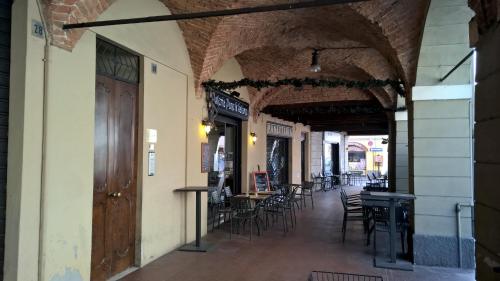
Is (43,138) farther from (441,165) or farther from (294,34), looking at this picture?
(294,34)

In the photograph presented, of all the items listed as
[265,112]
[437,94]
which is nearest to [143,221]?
[437,94]

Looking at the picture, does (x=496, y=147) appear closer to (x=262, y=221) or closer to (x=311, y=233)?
(x=311, y=233)

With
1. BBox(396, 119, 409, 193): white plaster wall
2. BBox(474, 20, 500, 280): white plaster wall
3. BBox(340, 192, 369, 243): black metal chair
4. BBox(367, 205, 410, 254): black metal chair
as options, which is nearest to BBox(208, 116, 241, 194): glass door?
BBox(340, 192, 369, 243): black metal chair

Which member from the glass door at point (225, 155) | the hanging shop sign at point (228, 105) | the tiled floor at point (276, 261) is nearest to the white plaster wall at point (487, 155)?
the tiled floor at point (276, 261)

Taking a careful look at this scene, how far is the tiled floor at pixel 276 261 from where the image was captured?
445 centimetres

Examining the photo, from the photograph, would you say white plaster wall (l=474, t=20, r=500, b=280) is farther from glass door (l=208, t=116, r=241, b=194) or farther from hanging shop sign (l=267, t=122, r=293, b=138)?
hanging shop sign (l=267, t=122, r=293, b=138)

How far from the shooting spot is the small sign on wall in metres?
3.14

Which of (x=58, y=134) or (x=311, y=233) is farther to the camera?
(x=311, y=233)

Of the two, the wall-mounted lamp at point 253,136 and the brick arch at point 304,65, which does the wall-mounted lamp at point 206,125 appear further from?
the wall-mounted lamp at point 253,136

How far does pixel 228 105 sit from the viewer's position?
774cm

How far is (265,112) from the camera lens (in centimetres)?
1112

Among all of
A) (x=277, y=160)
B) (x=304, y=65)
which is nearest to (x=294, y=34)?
(x=304, y=65)

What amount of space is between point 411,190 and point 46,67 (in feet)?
16.1

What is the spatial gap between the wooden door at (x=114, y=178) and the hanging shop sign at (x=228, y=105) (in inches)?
91.8
